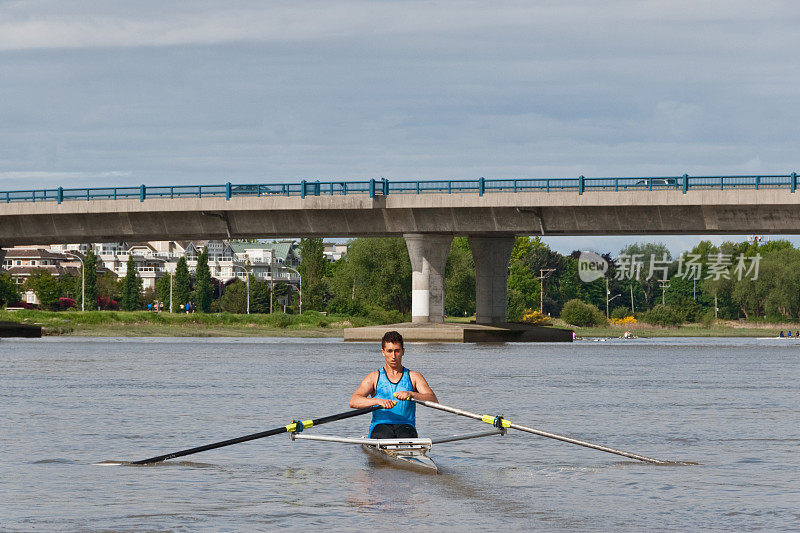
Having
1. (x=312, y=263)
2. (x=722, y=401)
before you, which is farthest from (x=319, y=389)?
(x=312, y=263)

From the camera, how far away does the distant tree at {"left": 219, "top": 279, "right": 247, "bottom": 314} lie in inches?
6936

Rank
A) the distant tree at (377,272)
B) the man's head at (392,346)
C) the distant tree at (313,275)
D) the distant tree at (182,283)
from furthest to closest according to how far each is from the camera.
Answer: the distant tree at (182,283) < the distant tree at (313,275) < the distant tree at (377,272) < the man's head at (392,346)

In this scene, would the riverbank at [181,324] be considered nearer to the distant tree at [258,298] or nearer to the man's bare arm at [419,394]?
the distant tree at [258,298]

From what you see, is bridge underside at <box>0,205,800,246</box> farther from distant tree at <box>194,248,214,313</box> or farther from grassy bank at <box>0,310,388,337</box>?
distant tree at <box>194,248,214,313</box>

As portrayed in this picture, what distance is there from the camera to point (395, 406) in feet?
59.8

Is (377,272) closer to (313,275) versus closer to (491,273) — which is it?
(313,275)

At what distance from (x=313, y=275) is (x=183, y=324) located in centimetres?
5218

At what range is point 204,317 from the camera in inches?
4498

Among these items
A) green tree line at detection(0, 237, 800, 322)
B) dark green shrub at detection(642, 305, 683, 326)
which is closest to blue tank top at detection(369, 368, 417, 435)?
green tree line at detection(0, 237, 800, 322)

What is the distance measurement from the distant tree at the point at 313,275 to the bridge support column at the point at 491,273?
84.0 m

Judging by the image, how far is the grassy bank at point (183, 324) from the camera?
332 feet

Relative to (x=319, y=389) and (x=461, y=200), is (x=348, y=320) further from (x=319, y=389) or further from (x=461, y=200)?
(x=319, y=389)

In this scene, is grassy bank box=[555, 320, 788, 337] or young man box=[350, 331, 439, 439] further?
grassy bank box=[555, 320, 788, 337]

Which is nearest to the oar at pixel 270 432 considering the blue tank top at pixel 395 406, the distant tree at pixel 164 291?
the blue tank top at pixel 395 406
